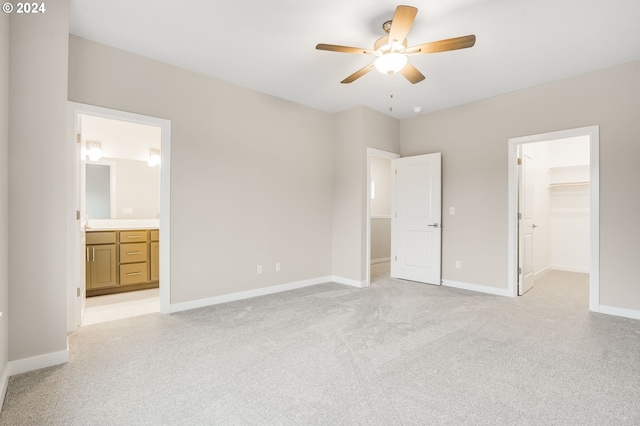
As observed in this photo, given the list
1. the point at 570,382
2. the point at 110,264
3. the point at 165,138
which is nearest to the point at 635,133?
the point at 570,382

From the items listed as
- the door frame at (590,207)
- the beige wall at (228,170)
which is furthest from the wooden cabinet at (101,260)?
the door frame at (590,207)

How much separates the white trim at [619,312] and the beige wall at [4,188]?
210 inches

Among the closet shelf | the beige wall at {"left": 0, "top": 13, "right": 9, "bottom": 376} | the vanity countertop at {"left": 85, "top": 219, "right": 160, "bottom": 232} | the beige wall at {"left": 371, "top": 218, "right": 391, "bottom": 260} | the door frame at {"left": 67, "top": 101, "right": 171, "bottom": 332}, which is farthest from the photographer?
the beige wall at {"left": 371, "top": 218, "right": 391, "bottom": 260}

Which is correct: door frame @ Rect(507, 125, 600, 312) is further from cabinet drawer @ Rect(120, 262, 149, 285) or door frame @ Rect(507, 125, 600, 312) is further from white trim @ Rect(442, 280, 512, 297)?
cabinet drawer @ Rect(120, 262, 149, 285)

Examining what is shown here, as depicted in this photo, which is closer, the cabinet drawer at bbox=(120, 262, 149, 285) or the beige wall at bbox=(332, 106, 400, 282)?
the cabinet drawer at bbox=(120, 262, 149, 285)

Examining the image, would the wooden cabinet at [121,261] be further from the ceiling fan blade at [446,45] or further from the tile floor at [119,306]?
the ceiling fan blade at [446,45]

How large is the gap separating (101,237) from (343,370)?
147 inches

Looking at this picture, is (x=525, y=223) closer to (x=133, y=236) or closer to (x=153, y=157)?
(x=133, y=236)

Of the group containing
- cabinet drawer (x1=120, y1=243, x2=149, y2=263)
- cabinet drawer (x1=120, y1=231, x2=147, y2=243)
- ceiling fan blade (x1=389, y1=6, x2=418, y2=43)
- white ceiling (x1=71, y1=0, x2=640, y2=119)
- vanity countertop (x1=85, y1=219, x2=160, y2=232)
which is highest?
white ceiling (x1=71, y1=0, x2=640, y2=119)

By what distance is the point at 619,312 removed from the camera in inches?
135

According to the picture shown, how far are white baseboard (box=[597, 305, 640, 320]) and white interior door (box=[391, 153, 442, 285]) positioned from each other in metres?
1.89

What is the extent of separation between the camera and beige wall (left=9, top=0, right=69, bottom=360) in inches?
83.4

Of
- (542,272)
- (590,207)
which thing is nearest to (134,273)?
(590,207)

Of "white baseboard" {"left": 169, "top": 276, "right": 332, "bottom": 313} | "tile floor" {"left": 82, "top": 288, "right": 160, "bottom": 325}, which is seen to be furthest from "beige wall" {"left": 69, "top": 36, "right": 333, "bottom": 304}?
"tile floor" {"left": 82, "top": 288, "right": 160, "bottom": 325}
